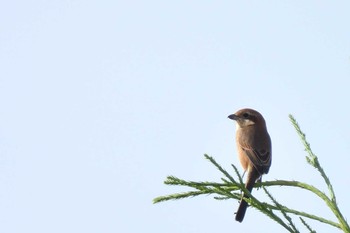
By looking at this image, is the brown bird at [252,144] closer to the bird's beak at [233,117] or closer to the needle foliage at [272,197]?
the bird's beak at [233,117]

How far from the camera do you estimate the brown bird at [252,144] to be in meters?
8.24

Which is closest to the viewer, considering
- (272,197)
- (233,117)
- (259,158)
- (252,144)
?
(272,197)

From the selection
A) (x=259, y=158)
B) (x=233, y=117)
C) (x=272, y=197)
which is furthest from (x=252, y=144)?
(x=272, y=197)

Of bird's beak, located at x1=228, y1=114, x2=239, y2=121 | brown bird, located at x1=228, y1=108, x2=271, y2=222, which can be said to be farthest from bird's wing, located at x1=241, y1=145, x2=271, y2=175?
bird's beak, located at x1=228, y1=114, x2=239, y2=121

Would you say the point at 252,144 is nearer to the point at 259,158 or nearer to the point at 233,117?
the point at 259,158

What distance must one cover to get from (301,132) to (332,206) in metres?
1.02

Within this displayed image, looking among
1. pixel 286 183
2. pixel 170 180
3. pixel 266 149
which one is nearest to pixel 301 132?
pixel 286 183

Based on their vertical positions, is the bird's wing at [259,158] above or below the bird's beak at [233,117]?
below

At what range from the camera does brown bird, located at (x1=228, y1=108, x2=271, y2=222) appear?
27.0 feet

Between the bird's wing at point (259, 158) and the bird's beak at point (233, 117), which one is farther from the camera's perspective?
the bird's beak at point (233, 117)

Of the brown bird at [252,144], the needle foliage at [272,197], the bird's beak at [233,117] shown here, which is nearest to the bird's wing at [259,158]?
the brown bird at [252,144]

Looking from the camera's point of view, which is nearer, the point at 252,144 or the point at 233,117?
the point at 252,144

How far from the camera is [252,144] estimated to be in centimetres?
904

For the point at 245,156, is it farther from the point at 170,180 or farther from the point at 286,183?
the point at 170,180
